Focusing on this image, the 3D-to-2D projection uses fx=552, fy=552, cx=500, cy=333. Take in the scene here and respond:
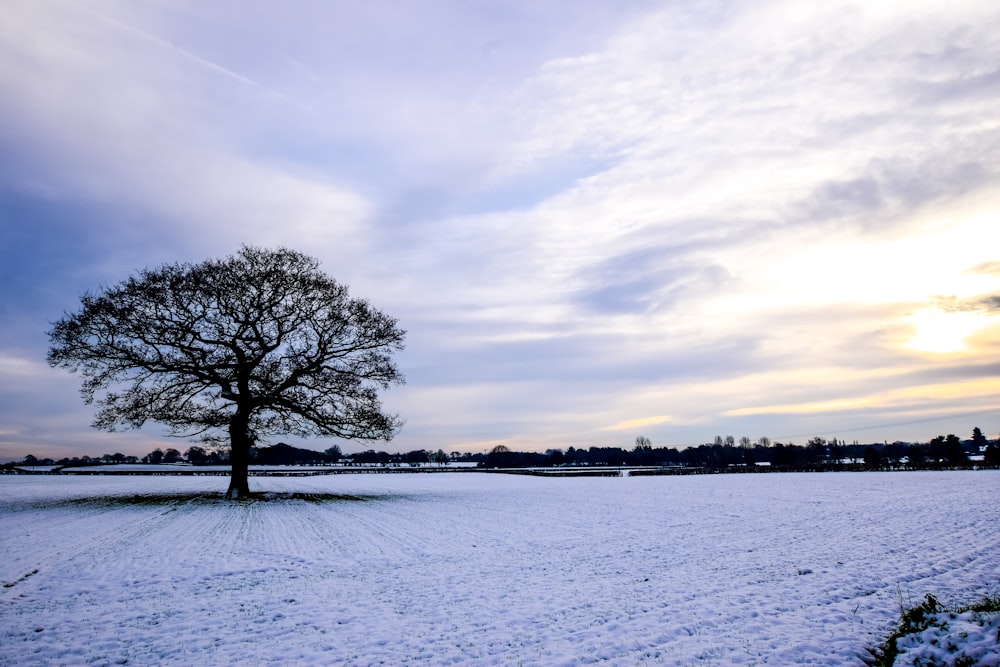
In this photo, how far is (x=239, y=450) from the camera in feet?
105

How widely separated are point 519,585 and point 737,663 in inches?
224

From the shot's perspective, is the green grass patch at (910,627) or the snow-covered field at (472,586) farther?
the snow-covered field at (472,586)

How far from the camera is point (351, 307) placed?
32688 mm

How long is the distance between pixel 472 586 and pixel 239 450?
24.0m

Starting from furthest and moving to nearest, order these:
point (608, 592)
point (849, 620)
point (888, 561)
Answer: point (888, 561) → point (608, 592) → point (849, 620)

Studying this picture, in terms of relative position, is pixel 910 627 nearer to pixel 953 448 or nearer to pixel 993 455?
pixel 993 455

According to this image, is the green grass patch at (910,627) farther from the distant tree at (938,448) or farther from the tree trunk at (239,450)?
the distant tree at (938,448)

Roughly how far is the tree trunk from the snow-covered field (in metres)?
7.15

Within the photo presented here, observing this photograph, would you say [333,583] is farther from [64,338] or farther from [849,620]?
[64,338]

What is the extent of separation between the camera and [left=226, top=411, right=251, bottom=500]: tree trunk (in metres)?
31.3

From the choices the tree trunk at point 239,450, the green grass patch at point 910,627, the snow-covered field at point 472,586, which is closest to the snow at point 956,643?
the green grass patch at point 910,627

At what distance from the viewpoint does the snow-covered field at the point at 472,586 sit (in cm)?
880

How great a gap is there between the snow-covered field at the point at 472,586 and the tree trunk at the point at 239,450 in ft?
23.5

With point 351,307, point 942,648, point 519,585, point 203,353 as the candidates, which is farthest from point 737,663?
point 203,353
